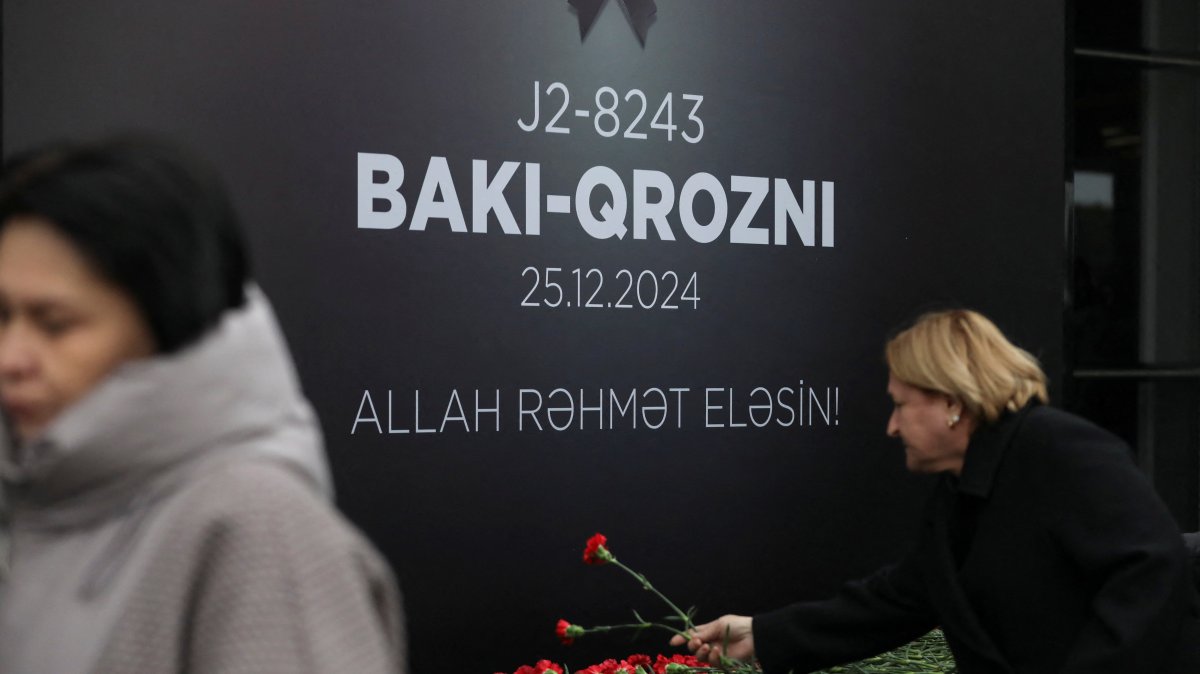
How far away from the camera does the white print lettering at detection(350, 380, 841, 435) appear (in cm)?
384

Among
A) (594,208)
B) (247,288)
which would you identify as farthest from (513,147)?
(247,288)

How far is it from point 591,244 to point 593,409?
447 millimetres

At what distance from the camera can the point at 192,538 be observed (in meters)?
1.23

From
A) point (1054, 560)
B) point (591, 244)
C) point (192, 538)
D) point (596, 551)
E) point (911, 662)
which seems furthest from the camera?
point (591, 244)

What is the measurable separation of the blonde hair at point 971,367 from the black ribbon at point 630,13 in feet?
4.67

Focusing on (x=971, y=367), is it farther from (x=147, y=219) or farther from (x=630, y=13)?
(x=147, y=219)

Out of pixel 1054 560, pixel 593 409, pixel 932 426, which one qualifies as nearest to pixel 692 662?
pixel 593 409

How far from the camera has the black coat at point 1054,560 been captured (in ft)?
9.25

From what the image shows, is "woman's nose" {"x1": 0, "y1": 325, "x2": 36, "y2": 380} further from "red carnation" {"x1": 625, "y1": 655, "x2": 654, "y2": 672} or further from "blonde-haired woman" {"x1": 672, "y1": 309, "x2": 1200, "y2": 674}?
"red carnation" {"x1": 625, "y1": 655, "x2": 654, "y2": 672}

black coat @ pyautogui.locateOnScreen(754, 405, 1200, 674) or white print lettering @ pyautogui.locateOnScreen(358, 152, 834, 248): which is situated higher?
white print lettering @ pyautogui.locateOnScreen(358, 152, 834, 248)

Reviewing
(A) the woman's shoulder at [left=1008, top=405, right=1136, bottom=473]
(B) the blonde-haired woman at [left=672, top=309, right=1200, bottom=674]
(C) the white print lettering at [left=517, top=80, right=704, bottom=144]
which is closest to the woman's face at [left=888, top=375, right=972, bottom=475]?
(B) the blonde-haired woman at [left=672, top=309, right=1200, bottom=674]

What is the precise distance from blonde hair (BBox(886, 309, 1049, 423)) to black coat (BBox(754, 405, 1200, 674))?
0.05 m

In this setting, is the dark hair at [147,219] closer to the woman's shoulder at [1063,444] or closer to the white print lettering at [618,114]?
the woman's shoulder at [1063,444]

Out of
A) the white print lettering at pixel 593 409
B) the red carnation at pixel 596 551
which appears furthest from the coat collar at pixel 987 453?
the white print lettering at pixel 593 409
